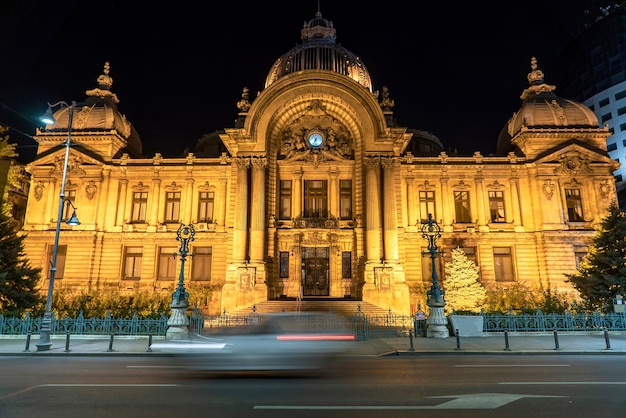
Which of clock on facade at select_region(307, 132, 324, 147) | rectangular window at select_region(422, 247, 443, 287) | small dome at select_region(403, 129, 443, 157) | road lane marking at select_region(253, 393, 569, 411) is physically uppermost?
small dome at select_region(403, 129, 443, 157)

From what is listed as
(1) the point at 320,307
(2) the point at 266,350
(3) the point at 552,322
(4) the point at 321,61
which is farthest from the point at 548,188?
(2) the point at 266,350

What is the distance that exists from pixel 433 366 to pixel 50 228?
3323cm

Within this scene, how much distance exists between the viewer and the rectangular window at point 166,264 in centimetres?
3338

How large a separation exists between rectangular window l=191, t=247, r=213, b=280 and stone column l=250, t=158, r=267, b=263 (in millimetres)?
5585

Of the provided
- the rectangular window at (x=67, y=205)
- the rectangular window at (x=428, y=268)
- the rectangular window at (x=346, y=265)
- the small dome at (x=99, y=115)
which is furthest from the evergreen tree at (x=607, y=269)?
the rectangular window at (x=67, y=205)

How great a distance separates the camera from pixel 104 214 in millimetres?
33750

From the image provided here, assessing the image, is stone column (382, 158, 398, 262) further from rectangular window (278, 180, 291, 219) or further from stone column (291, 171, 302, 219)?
rectangular window (278, 180, 291, 219)

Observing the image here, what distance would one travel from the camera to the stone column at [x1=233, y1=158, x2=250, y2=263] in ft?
98.3

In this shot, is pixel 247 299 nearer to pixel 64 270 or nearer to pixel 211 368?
pixel 64 270

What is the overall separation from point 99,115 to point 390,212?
1060 inches

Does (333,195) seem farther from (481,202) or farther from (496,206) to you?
(496,206)

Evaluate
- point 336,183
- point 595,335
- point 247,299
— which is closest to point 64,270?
point 247,299

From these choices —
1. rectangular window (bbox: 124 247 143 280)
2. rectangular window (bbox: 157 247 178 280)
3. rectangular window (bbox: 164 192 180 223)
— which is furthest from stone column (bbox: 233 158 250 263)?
rectangular window (bbox: 124 247 143 280)

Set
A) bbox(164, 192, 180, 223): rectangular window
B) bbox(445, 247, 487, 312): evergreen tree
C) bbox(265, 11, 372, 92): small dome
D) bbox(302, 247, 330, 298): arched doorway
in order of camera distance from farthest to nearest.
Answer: bbox(265, 11, 372, 92): small dome → bbox(164, 192, 180, 223): rectangular window → bbox(302, 247, 330, 298): arched doorway → bbox(445, 247, 487, 312): evergreen tree
